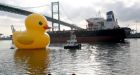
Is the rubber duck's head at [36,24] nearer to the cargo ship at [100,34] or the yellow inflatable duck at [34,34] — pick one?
the yellow inflatable duck at [34,34]

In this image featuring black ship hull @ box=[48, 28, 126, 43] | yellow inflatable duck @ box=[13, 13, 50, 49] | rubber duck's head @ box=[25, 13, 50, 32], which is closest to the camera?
yellow inflatable duck @ box=[13, 13, 50, 49]

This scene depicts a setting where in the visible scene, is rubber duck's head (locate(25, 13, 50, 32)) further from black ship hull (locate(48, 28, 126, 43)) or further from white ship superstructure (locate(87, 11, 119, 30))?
white ship superstructure (locate(87, 11, 119, 30))

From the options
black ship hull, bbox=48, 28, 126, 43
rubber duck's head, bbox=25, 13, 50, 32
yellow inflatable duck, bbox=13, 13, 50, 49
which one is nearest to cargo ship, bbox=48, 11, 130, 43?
black ship hull, bbox=48, 28, 126, 43

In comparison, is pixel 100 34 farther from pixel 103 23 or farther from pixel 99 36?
pixel 103 23

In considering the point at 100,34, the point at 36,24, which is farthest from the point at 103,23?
the point at 36,24

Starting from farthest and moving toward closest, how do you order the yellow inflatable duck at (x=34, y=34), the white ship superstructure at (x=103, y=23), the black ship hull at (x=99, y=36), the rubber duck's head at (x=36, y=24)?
the white ship superstructure at (x=103, y=23) → the black ship hull at (x=99, y=36) → the rubber duck's head at (x=36, y=24) → the yellow inflatable duck at (x=34, y=34)

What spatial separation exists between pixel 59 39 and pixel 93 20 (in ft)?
75.6

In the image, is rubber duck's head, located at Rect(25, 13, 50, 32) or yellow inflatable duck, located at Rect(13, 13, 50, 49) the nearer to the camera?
yellow inflatable duck, located at Rect(13, 13, 50, 49)

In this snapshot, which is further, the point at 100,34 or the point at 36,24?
the point at 100,34

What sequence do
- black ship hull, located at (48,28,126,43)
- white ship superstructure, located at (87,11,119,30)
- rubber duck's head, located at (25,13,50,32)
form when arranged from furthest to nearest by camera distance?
white ship superstructure, located at (87,11,119,30) < black ship hull, located at (48,28,126,43) < rubber duck's head, located at (25,13,50,32)

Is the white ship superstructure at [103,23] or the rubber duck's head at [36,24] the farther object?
the white ship superstructure at [103,23]

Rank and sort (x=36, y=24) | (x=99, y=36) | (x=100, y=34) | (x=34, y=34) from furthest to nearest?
(x=99, y=36) → (x=100, y=34) → (x=36, y=24) → (x=34, y=34)

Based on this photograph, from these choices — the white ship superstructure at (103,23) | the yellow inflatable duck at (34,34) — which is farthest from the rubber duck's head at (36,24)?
the white ship superstructure at (103,23)

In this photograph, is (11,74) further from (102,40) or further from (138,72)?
(102,40)
